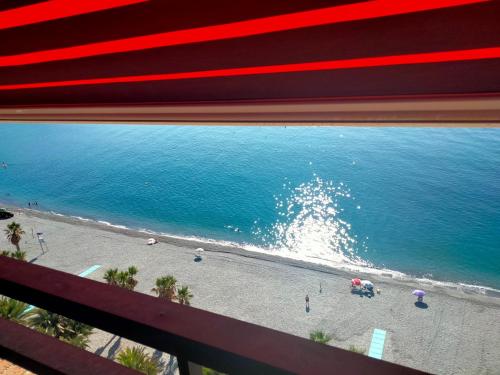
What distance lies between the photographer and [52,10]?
1.23 metres

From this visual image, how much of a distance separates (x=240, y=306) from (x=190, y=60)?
1690 centimetres

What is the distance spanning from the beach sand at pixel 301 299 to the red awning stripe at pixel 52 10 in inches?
528

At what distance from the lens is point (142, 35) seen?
133 centimetres

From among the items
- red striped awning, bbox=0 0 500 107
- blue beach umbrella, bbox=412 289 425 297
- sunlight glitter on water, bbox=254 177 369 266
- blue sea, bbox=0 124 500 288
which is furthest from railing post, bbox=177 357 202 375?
sunlight glitter on water, bbox=254 177 369 266

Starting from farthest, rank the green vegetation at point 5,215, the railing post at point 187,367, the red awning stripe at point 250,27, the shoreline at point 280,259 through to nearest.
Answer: the green vegetation at point 5,215 → the shoreline at point 280,259 → the red awning stripe at point 250,27 → the railing post at point 187,367

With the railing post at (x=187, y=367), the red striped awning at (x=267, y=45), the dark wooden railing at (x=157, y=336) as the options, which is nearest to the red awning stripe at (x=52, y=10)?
the red striped awning at (x=267, y=45)

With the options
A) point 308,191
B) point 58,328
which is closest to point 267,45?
point 58,328

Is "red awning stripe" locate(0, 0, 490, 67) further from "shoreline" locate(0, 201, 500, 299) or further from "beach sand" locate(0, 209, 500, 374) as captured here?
"shoreline" locate(0, 201, 500, 299)

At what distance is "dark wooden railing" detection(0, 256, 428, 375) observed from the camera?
53 centimetres

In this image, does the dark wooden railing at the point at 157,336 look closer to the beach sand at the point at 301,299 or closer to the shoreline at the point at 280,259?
the beach sand at the point at 301,299

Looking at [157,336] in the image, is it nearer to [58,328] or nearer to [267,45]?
[267,45]

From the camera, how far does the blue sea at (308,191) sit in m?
22.1

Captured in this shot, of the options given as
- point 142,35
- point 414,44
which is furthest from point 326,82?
point 142,35

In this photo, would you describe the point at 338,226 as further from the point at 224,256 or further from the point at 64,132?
the point at 64,132
